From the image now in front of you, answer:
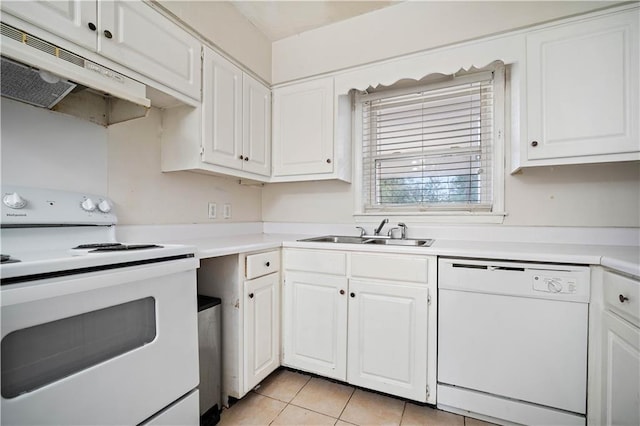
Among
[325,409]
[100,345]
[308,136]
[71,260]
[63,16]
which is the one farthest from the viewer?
[308,136]

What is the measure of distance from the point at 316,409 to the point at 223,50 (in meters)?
2.20

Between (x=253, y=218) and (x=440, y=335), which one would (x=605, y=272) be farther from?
(x=253, y=218)

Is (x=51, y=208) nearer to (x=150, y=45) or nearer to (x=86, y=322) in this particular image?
(x=86, y=322)

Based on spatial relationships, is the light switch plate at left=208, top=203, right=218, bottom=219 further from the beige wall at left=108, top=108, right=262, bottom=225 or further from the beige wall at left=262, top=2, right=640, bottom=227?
the beige wall at left=262, top=2, right=640, bottom=227

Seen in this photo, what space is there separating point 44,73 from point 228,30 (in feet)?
3.87

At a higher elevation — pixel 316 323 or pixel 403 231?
pixel 403 231

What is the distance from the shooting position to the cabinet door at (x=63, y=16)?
37.7 inches

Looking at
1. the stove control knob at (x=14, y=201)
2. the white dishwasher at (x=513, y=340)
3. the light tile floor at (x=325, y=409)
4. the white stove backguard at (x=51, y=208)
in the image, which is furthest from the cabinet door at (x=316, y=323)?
the stove control knob at (x=14, y=201)

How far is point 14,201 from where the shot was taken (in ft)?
3.49

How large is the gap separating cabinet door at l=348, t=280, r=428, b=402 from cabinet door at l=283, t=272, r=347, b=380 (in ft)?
0.21

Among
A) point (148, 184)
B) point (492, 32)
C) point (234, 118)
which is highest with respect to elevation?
point (492, 32)

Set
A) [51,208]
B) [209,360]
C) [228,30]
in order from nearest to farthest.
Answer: [51,208] < [209,360] < [228,30]

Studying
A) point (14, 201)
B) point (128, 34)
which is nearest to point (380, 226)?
point (128, 34)

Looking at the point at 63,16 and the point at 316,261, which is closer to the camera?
the point at 63,16
